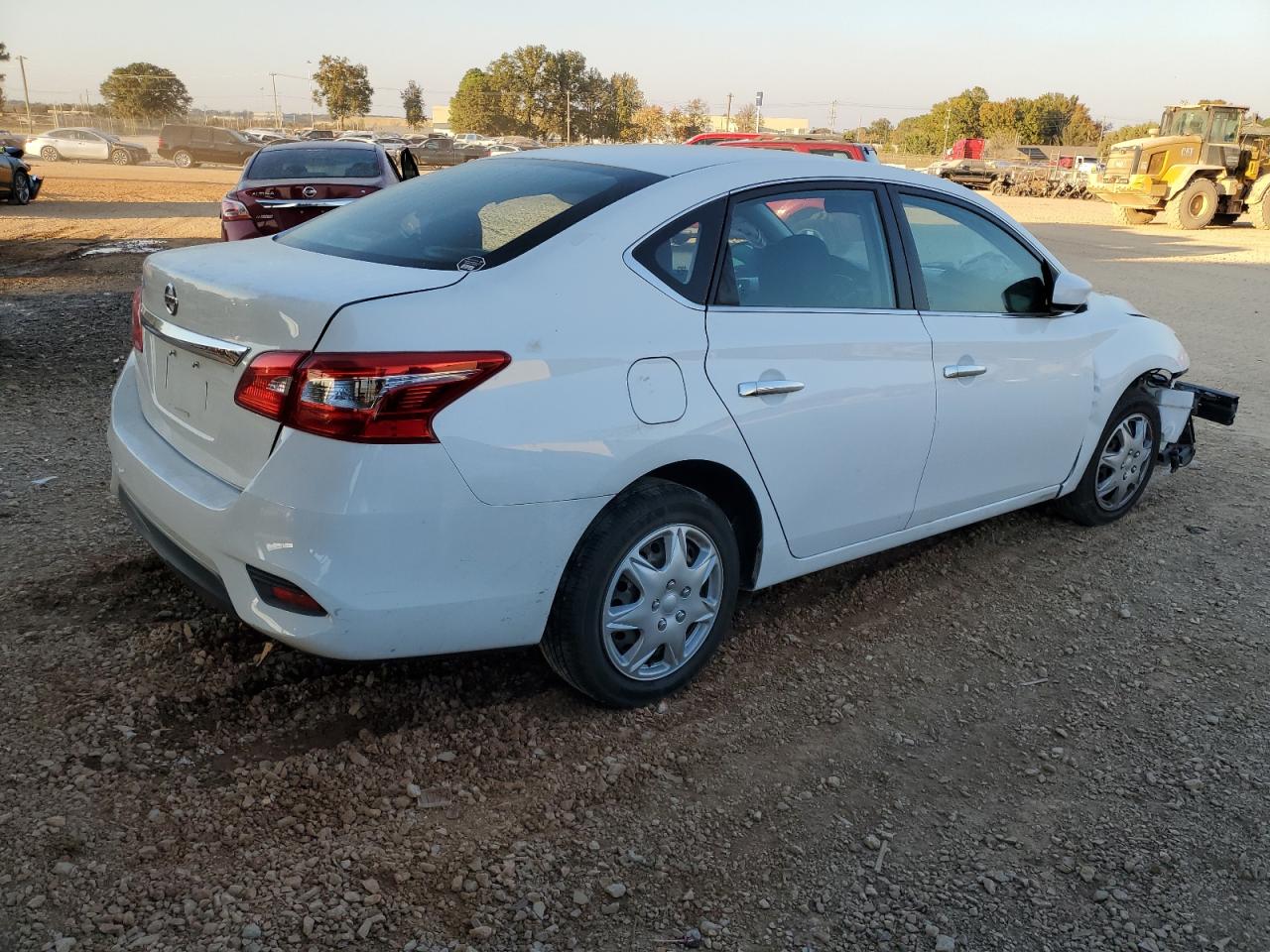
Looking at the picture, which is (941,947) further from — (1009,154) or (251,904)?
(1009,154)

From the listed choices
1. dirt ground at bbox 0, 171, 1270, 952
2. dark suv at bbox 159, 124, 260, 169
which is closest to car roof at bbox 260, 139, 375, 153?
dirt ground at bbox 0, 171, 1270, 952

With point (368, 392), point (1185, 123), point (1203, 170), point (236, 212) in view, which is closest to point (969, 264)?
point (368, 392)

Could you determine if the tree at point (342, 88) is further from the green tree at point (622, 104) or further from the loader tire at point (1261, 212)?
the loader tire at point (1261, 212)

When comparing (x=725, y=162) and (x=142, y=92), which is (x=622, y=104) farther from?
(x=725, y=162)

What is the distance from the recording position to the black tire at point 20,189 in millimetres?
19953

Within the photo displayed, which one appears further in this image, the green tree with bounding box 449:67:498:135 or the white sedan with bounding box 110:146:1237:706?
the green tree with bounding box 449:67:498:135

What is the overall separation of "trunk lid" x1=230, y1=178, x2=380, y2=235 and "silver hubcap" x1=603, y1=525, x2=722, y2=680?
7.94 m

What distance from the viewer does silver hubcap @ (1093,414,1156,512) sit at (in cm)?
479

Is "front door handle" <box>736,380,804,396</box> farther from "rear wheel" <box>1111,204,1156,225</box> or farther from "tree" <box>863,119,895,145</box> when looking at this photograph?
"tree" <box>863,119,895,145</box>

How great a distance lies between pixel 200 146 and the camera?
43.4m

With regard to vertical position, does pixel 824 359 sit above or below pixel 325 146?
below

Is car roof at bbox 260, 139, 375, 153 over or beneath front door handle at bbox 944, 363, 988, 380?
over

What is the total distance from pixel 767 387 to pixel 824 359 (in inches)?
11.2

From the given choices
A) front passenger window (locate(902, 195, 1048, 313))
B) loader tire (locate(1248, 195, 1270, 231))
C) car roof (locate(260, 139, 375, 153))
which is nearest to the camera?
front passenger window (locate(902, 195, 1048, 313))
